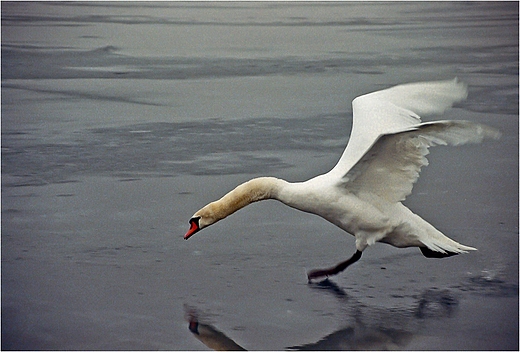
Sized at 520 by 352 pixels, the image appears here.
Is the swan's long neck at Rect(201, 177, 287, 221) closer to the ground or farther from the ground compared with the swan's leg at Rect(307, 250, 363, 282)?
farther from the ground

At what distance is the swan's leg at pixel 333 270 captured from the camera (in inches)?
203

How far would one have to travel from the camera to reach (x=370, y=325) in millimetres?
4508

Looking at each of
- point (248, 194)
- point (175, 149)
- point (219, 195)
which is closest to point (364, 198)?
point (248, 194)

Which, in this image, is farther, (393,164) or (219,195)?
(219,195)

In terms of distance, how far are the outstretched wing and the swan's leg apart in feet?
1.78

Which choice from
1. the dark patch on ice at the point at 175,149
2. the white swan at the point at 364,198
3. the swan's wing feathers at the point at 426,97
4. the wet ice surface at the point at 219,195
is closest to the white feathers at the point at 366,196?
the white swan at the point at 364,198

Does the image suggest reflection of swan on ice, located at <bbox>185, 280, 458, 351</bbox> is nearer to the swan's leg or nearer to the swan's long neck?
the swan's leg

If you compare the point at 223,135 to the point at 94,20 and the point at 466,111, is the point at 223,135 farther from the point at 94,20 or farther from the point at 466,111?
the point at 94,20

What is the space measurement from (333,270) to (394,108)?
1349 millimetres

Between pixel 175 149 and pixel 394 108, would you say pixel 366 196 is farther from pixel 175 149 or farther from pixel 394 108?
pixel 175 149

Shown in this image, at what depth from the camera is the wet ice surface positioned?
4.54m

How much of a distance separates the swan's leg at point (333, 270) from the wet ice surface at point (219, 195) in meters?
0.05

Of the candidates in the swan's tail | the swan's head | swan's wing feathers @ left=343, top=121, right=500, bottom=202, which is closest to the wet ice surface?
the swan's tail

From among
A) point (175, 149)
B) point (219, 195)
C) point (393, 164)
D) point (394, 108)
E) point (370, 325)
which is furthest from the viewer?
point (175, 149)
